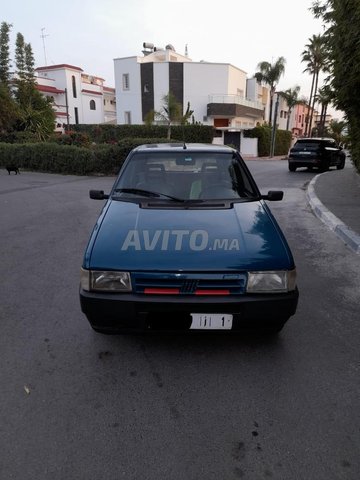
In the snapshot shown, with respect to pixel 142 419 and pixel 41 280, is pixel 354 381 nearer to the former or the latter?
pixel 142 419

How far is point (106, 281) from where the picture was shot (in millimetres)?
2729

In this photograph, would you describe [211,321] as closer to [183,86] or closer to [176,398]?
[176,398]

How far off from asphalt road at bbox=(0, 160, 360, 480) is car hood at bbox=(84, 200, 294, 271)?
32.0 inches

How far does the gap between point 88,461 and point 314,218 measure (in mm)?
7428

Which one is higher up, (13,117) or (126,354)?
(13,117)

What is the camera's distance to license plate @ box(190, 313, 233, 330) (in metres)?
2.66

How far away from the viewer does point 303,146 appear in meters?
19.0

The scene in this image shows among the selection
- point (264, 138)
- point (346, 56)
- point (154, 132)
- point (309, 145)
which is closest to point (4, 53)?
point (154, 132)

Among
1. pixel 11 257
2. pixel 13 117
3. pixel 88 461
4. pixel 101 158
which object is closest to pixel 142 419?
pixel 88 461

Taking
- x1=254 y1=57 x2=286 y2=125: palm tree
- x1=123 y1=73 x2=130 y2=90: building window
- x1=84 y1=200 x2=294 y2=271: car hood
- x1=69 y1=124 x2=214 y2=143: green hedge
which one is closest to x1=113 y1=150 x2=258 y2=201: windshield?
x1=84 y1=200 x2=294 y2=271: car hood

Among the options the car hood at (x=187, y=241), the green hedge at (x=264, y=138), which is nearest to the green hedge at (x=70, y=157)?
the car hood at (x=187, y=241)

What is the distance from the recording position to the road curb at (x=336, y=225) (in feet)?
19.6

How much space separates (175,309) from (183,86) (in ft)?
136

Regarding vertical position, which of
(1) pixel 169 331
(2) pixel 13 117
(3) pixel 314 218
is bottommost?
(3) pixel 314 218
